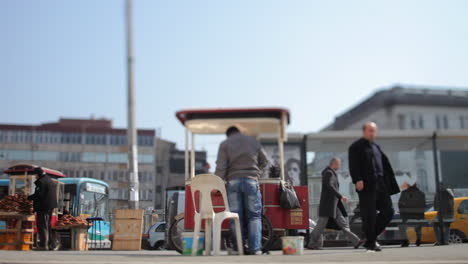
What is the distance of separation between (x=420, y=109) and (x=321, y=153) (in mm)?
87383

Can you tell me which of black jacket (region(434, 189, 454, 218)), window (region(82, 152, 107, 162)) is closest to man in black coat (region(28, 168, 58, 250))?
black jacket (region(434, 189, 454, 218))

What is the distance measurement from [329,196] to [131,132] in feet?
24.6

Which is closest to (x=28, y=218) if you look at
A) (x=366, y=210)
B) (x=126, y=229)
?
(x=126, y=229)

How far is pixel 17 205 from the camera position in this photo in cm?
1462

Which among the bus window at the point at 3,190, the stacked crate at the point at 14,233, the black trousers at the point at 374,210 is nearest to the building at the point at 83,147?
the bus window at the point at 3,190

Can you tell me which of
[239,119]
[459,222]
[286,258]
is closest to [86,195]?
[459,222]

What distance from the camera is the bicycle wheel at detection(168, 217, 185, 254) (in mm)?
11461

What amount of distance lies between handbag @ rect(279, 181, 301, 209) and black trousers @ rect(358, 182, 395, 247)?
1.90 m

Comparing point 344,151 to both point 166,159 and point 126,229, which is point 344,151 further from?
point 166,159

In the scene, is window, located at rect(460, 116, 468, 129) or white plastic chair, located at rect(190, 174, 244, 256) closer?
white plastic chair, located at rect(190, 174, 244, 256)

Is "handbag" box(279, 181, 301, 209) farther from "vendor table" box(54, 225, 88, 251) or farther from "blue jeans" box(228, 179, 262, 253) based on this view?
"vendor table" box(54, 225, 88, 251)

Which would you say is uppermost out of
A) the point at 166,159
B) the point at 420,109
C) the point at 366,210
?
the point at 420,109

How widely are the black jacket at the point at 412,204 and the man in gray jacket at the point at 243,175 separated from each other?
24.2ft

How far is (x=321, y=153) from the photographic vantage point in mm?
17984
